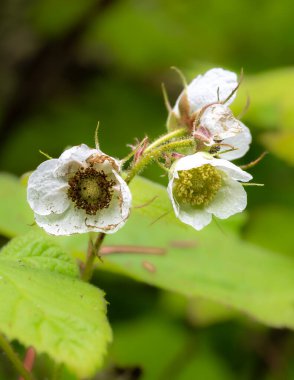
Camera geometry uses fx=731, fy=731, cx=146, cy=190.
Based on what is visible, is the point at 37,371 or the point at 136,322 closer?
the point at 37,371

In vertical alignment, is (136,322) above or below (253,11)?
below

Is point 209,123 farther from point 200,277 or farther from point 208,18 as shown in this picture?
point 208,18

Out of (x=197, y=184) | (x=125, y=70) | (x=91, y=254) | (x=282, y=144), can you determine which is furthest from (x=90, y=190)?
(x=125, y=70)

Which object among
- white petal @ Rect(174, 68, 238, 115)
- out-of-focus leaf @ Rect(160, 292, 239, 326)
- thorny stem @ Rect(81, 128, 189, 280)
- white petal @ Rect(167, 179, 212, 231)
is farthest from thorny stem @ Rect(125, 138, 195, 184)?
out-of-focus leaf @ Rect(160, 292, 239, 326)

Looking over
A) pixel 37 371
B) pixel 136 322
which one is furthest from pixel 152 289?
pixel 37 371

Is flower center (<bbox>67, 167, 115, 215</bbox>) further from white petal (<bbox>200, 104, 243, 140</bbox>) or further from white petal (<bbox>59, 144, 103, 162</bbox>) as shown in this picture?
white petal (<bbox>200, 104, 243, 140</bbox>)

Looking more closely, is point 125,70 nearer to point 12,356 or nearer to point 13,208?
point 13,208

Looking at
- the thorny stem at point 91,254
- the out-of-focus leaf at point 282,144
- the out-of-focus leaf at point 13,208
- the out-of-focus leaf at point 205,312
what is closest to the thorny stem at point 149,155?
the thorny stem at point 91,254

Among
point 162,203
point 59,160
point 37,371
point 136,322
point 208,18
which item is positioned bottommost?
point 136,322
